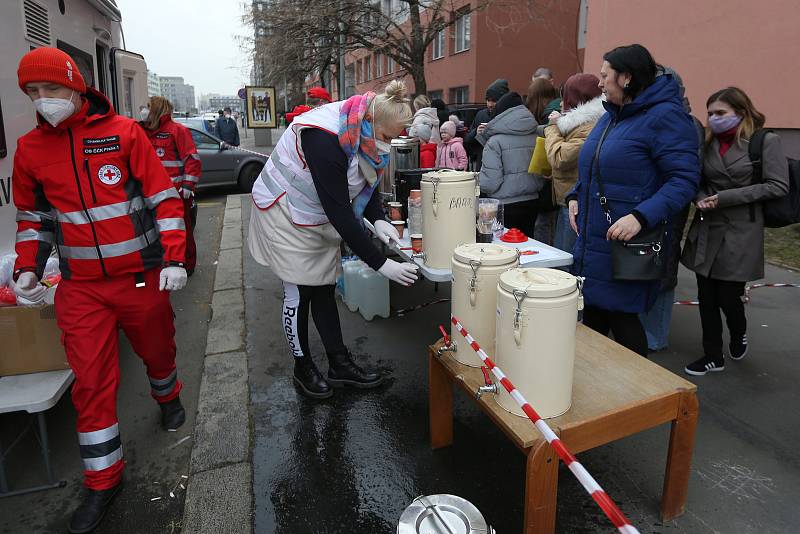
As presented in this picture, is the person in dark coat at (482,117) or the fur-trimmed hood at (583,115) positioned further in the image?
the person in dark coat at (482,117)

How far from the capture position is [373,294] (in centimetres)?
488

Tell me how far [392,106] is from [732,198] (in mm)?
2159

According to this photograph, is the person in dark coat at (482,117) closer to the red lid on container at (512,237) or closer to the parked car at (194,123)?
the red lid on container at (512,237)

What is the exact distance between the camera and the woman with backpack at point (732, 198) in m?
3.34

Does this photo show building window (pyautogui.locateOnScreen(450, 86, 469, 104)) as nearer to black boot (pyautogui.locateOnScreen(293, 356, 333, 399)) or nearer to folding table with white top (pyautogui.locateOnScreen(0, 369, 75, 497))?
black boot (pyautogui.locateOnScreen(293, 356, 333, 399))

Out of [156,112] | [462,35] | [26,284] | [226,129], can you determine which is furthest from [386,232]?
[462,35]

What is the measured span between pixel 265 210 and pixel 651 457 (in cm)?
245

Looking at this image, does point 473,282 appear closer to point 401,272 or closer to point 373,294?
point 401,272

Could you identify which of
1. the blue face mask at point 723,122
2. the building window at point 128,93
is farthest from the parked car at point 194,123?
the blue face mask at point 723,122

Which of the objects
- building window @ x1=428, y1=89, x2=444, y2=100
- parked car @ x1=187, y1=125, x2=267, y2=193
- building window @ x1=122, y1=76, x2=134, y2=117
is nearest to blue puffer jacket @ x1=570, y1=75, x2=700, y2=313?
building window @ x1=122, y1=76, x2=134, y2=117

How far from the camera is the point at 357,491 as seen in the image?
2.70 m

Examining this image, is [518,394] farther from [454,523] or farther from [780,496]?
[780,496]

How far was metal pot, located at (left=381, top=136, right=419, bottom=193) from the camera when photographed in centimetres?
515

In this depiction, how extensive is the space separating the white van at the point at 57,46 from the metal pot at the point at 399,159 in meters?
2.65
